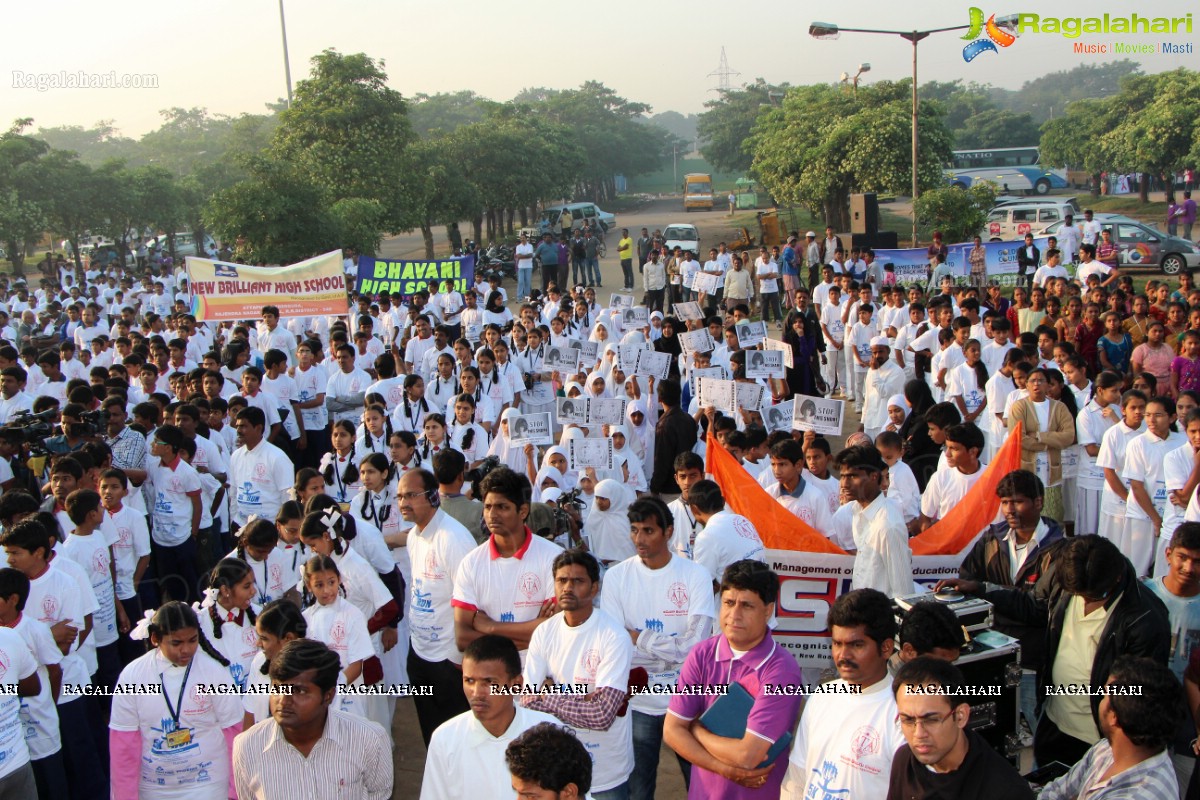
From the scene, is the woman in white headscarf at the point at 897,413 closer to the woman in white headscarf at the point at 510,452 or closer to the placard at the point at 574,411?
the placard at the point at 574,411

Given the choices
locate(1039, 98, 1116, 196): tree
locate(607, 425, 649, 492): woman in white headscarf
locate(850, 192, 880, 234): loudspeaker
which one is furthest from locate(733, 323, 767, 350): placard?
locate(1039, 98, 1116, 196): tree

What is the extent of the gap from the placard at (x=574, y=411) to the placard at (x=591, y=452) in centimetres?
102

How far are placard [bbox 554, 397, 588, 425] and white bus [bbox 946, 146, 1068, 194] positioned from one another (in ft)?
141

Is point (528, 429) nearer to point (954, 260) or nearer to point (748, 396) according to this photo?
point (748, 396)

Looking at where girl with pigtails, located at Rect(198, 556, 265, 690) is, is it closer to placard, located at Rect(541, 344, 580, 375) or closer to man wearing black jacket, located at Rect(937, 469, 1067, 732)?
man wearing black jacket, located at Rect(937, 469, 1067, 732)

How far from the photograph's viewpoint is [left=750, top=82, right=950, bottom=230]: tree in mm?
33406

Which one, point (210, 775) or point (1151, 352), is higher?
point (1151, 352)

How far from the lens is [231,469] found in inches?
309

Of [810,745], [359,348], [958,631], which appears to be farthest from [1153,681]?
[359,348]

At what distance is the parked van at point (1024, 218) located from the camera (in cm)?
3228

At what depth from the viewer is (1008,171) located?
174ft

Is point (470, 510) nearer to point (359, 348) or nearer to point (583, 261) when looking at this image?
point (359, 348)

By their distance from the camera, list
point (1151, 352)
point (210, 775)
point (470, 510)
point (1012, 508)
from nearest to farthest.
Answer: point (210, 775), point (1012, 508), point (470, 510), point (1151, 352)

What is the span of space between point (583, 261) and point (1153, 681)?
25794mm
